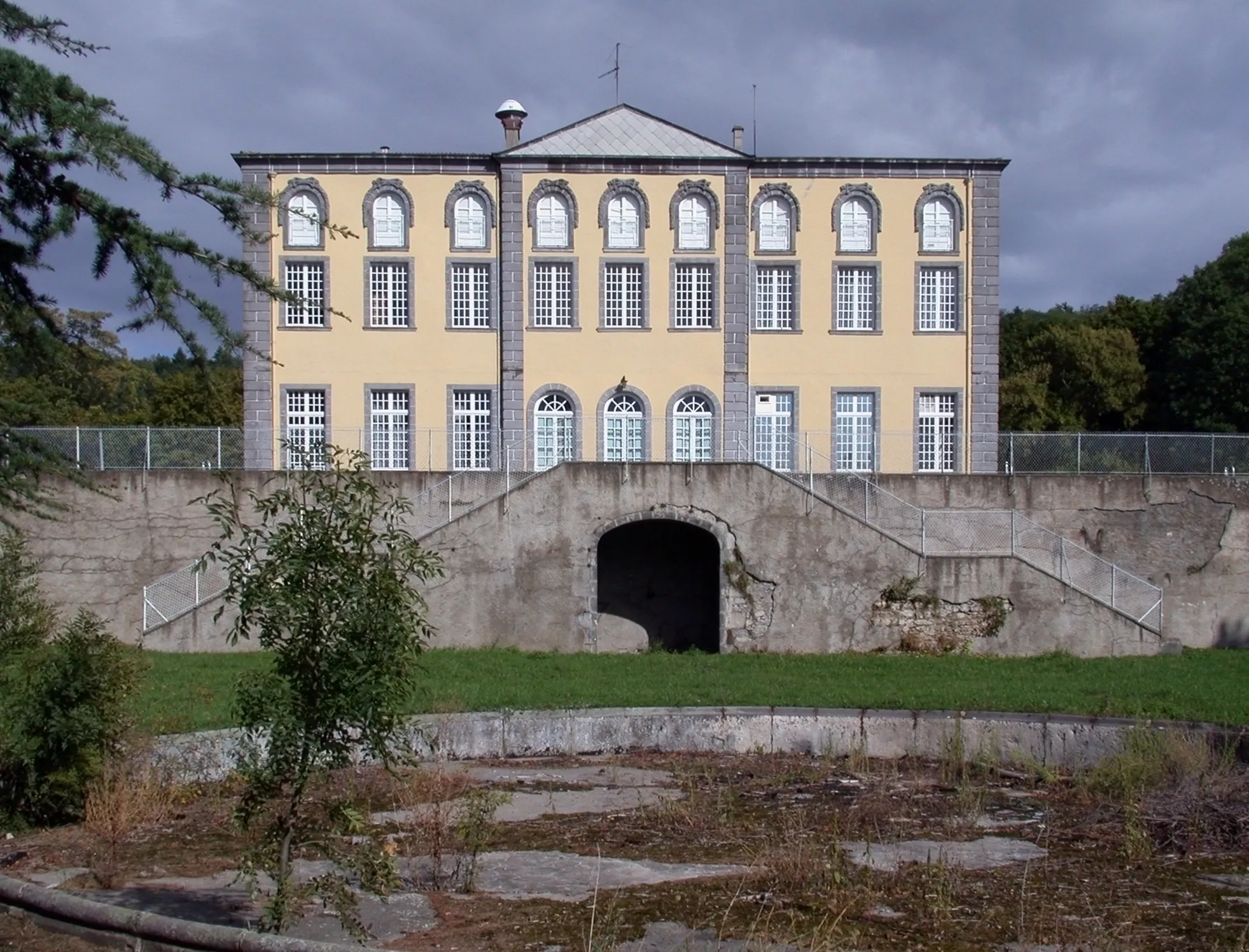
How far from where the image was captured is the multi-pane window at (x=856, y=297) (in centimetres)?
3369

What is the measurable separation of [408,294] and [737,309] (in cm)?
801

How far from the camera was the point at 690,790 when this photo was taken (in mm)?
13398

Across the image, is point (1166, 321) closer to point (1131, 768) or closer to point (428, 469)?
point (428, 469)

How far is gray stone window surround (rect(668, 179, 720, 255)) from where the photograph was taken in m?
33.5

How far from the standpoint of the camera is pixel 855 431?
110 feet

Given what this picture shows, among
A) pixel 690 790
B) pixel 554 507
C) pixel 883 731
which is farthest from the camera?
pixel 554 507

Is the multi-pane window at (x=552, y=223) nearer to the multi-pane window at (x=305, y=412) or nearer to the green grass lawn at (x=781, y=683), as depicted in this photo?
the multi-pane window at (x=305, y=412)

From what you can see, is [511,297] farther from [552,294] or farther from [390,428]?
[390,428]

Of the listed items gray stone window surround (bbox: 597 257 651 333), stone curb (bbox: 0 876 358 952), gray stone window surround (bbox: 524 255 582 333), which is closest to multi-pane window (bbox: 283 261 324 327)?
gray stone window surround (bbox: 524 255 582 333)

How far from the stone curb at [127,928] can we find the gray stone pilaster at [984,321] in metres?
27.2

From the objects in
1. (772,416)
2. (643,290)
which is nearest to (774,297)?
(772,416)

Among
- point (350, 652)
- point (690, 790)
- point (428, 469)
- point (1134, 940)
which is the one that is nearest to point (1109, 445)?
point (428, 469)

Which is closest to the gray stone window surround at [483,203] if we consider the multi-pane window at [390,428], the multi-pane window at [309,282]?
the multi-pane window at [309,282]

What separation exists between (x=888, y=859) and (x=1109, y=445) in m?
21.4
